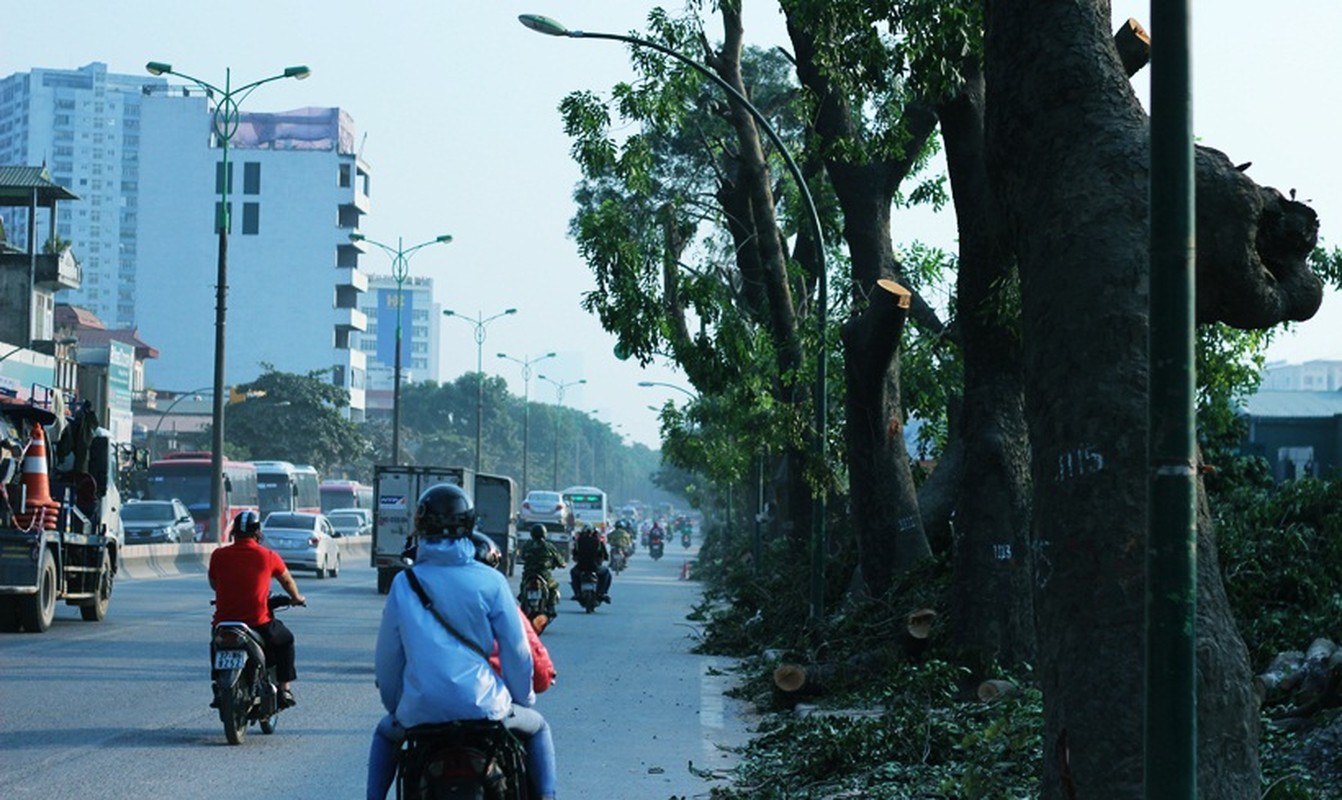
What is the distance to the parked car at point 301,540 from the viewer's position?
44.8 meters

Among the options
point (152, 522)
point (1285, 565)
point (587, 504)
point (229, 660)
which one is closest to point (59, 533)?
point (229, 660)

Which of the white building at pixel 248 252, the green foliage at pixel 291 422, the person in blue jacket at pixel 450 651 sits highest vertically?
the white building at pixel 248 252

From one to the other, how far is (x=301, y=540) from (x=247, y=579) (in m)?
32.5

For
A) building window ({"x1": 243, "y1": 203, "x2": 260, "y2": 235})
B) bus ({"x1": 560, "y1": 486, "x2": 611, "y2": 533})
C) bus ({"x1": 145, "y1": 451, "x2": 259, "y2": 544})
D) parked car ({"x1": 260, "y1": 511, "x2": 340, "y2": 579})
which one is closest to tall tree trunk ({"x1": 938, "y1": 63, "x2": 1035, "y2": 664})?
parked car ({"x1": 260, "y1": 511, "x2": 340, "y2": 579})

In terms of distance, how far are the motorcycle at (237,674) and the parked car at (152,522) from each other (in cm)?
3622

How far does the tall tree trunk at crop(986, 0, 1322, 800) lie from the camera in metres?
7.11

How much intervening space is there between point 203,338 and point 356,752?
4924 inches

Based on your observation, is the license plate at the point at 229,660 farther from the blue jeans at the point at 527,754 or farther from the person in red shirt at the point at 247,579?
the blue jeans at the point at 527,754

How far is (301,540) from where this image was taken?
45.2 meters

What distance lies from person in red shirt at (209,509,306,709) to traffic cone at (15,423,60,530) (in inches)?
397

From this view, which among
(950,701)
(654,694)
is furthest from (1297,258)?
(654,694)

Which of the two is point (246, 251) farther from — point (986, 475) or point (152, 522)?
point (986, 475)

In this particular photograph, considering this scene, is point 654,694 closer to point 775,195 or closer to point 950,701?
point 950,701

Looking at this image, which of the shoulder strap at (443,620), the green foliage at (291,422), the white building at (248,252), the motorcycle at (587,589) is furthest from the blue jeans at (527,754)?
the white building at (248,252)
